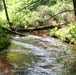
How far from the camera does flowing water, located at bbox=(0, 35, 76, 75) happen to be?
938 centimetres

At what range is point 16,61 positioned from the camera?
10805mm

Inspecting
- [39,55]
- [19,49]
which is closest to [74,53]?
[39,55]

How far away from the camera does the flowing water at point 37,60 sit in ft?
30.8

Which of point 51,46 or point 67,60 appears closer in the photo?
point 67,60

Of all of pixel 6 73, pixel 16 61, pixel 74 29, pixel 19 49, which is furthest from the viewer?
pixel 74 29

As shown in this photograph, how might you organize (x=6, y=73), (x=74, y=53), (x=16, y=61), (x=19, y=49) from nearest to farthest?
(x=6, y=73) → (x=16, y=61) → (x=74, y=53) → (x=19, y=49)

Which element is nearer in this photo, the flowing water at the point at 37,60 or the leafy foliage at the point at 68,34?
the flowing water at the point at 37,60

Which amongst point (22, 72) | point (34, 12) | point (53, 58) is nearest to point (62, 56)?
point (53, 58)

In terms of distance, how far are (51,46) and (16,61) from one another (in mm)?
4418

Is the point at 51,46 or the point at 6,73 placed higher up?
the point at 6,73

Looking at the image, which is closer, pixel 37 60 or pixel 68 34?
pixel 37 60

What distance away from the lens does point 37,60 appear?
438 inches

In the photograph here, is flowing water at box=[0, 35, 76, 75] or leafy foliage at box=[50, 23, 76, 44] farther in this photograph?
leafy foliage at box=[50, 23, 76, 44]

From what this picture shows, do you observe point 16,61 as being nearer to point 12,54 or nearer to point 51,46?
point 12,54
